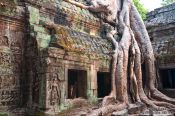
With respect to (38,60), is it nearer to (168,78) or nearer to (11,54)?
(11,54)

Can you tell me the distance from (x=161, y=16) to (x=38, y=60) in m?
8.99

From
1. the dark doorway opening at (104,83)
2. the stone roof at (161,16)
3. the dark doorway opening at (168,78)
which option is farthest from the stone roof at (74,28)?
the stone roof at (161,16)

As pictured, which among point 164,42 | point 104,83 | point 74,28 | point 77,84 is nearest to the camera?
point 77,84

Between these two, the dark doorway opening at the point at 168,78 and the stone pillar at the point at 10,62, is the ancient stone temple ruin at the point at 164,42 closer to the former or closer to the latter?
the dark doorway opening at the point at 168,78

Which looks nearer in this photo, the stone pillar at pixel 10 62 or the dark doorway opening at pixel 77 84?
the stone pillar at pixel 10 62

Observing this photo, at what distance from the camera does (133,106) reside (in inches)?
349

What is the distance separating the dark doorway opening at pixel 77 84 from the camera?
8477 millimetres

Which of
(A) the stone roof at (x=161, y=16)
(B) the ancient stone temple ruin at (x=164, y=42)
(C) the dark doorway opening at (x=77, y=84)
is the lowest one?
(C) the dark doorway opening at (x=77, y=84)

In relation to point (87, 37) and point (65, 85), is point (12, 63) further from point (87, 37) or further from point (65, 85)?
point (87, 37)

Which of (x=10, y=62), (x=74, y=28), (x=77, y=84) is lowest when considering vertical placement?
(x=77, y=84)

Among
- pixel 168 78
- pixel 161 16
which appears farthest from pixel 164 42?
pixel 161 16

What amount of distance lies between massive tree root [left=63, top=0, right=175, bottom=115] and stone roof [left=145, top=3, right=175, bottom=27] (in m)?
1.61

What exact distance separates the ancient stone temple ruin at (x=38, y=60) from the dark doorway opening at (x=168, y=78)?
434 cm

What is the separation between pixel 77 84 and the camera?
8750mm
